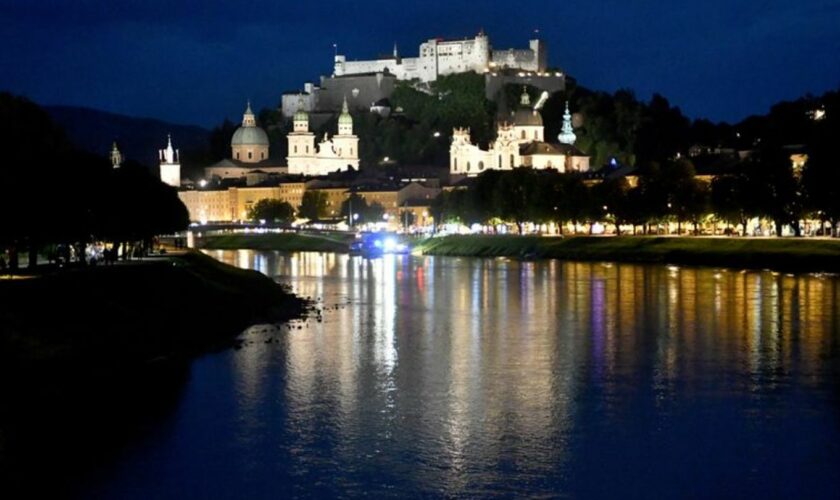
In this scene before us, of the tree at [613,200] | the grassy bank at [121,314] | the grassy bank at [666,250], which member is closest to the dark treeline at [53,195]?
the grassy bank at [121,314]

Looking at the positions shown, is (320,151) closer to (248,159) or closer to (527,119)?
(248,159)

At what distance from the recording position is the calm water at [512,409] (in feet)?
65.4

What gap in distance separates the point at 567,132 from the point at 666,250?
220 ft

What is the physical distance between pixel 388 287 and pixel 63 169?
69.4 feet

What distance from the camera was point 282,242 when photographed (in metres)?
118

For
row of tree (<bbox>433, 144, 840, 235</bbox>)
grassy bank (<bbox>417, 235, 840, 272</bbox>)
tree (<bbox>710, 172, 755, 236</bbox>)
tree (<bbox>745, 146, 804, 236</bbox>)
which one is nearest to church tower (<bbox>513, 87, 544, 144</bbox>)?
row of tree (<bbox>433, 144, 840, 235</bbox>)

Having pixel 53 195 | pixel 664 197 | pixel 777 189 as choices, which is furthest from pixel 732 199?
pixel 53 195

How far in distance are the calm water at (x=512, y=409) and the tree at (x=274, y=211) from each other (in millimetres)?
101061

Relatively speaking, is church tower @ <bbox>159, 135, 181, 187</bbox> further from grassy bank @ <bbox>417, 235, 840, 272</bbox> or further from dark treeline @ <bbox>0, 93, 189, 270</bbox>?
dark treeline @ <bbox>0, 93, 189, 270</bbox>

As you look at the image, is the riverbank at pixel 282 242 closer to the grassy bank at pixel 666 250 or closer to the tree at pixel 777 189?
the grassy bank at pixel 666 250

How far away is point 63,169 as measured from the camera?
39.8 m

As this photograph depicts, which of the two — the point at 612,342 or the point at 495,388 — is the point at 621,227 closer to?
the point at 612,342

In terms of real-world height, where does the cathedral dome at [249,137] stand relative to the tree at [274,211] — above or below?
above

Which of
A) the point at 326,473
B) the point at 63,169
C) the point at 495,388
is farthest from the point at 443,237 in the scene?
the point at 326,473
